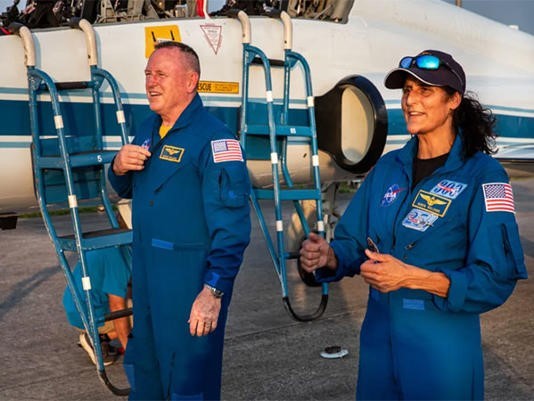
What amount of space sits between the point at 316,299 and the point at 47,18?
3538mm

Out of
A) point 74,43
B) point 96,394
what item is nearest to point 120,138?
point 74,43

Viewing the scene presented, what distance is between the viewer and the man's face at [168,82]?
342 centimetres

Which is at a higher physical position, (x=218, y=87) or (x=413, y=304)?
(x=218, y=87)

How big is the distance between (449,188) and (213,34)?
3658 mm

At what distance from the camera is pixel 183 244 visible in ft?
10.8

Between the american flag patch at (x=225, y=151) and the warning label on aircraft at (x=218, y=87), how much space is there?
2.46 meters

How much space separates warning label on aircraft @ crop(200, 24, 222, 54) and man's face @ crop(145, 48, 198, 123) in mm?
2406

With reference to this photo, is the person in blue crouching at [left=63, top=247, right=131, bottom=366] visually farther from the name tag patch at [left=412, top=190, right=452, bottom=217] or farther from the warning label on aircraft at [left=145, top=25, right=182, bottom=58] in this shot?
the name tag patch at [left=412, top=190, right=452, bottom=217]

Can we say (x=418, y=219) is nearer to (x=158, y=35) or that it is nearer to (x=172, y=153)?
(x=172, y=153)

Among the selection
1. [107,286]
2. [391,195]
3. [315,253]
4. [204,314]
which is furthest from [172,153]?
[107,286]

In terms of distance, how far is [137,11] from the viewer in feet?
19.1

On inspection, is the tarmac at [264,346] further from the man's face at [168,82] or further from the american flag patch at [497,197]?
the american flag patch at [497,197]

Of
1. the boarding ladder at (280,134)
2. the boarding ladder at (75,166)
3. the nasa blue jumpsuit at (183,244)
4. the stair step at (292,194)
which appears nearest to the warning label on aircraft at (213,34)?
the boarding ladder at (280,134)

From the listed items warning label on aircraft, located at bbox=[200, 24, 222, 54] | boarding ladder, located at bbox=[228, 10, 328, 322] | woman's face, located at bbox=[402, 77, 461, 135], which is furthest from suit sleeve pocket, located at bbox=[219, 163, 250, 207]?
warning label on aircraft, located at bbox=[200, 24, 222, 54]
